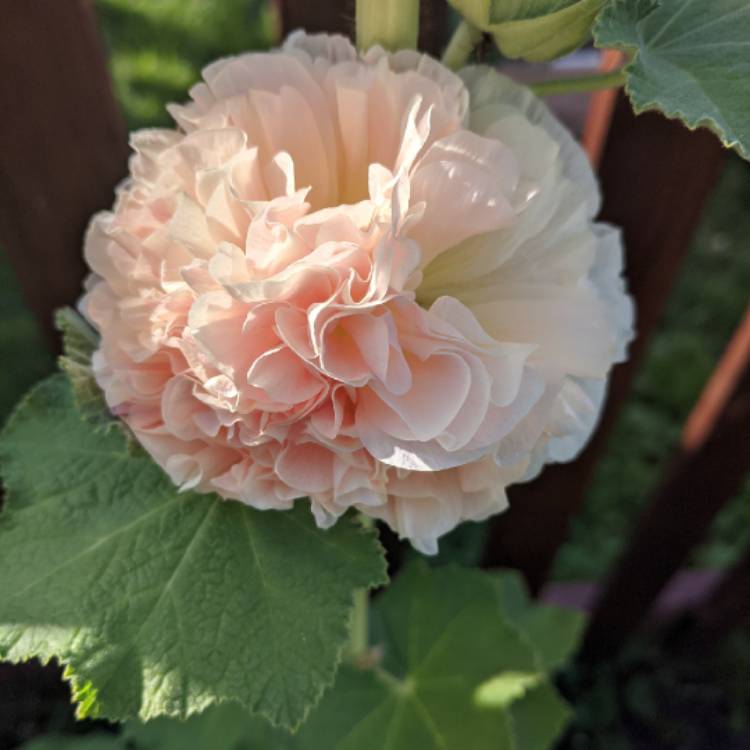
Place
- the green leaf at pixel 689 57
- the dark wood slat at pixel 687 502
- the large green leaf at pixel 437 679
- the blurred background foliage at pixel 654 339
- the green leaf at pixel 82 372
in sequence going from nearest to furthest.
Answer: the green leaf at pixel 689 57
the green leaf at pixel 82 372
the large green leaf at pixel 437 679
the dark wood slat at pixel 687 502
the blurred background foliage at pixel 654 339

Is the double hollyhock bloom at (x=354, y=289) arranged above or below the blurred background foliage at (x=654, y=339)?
above

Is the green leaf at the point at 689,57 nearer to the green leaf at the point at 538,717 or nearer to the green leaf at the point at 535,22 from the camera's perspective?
the green leaf at the point at 535,22

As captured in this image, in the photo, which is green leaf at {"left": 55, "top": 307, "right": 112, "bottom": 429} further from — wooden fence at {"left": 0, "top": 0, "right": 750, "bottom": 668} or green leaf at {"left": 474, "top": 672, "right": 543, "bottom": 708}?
green leaf at {"left": 474, "top": 672, "right": 543, "bottom": 708}

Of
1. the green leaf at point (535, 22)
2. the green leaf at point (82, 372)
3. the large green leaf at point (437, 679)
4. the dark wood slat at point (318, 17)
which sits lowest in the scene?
the large green leaf at point (437, 679)

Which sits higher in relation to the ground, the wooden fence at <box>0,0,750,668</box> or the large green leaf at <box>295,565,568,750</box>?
the wooden fence at <box>0,0,750,668</box>

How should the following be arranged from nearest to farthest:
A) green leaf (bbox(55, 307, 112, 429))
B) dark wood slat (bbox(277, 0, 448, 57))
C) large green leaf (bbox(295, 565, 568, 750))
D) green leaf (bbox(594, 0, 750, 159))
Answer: green leaf (bbox(594, 0, 750, 159))
green leaf (bbox(55, 307, 112, 429))
dark wood slat (bbox(277, 0, 448, 57))
large green leaf (bbox(295, 565, 568, 750))

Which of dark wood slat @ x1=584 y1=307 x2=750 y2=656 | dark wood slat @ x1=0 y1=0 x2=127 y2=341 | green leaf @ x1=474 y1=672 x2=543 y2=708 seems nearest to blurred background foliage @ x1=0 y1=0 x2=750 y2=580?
dark wood slat @ x1=584 y1=307 x2=750 y2=656

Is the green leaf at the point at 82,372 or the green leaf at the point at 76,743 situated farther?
the green leaf at the point at 76,743

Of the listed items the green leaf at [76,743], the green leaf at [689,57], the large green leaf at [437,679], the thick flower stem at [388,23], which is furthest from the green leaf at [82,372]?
the green leaf at [76,743]

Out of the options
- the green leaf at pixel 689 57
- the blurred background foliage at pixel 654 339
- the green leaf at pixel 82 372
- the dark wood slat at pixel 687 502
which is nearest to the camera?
the green leaf at pixel 689 57
